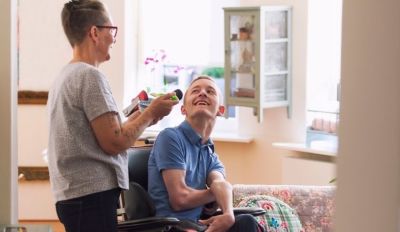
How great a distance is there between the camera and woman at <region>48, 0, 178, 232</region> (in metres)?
2.58

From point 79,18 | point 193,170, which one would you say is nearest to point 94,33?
point 79,18

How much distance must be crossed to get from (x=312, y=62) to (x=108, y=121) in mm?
Answer: 2804

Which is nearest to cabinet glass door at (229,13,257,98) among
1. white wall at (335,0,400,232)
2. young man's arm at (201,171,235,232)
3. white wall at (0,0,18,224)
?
young man's arm at (201,171,235,232)

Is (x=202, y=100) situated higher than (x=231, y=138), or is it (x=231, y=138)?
(x=202, y=100)

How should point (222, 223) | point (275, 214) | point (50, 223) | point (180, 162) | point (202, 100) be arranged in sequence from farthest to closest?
1. point (50, 223)
2. point (275, 214)
3. point (202, 100)
4. point (180, 162)
5. point (222, 223)

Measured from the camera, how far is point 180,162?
10.5 ft

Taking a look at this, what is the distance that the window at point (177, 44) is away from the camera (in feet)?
18.7

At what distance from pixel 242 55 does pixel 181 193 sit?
2181 mm

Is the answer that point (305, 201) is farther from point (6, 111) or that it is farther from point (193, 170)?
point (6, 111)

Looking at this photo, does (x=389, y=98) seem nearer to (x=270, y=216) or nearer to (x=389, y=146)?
(x=389, y=146)

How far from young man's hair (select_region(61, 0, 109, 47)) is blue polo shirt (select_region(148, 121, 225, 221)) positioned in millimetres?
721

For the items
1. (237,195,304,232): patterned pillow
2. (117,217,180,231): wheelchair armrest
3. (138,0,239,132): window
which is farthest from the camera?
(138,0,239,132): window

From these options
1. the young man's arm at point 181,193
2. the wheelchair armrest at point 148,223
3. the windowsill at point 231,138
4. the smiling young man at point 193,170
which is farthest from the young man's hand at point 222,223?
the windowsill at point 231,138

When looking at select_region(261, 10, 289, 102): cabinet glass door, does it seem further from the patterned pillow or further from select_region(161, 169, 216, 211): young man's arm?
select_region(161, 169, 216, 211): young man's arm
